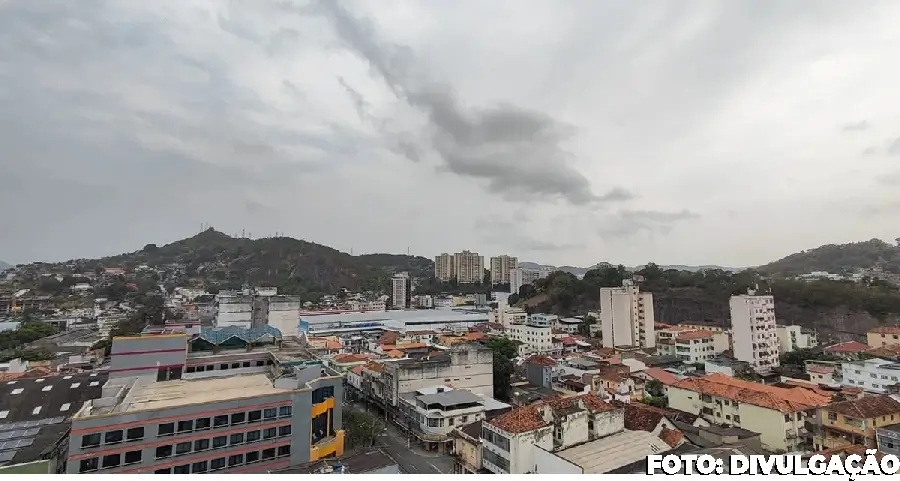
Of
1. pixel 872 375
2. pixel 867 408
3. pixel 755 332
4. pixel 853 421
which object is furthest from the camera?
pixel 755 332

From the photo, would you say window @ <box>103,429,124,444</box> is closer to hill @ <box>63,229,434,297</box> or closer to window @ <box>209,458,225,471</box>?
window @ <box>209,458,225,471</box>

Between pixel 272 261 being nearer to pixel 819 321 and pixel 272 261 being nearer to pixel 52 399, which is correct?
pixel 52 399

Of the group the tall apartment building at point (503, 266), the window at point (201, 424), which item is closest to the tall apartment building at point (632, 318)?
the window at point (201, 424)

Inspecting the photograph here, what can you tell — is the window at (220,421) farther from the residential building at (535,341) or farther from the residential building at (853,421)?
the residential building at (535,341)

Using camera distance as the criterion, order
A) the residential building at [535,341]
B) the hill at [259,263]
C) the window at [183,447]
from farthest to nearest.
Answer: the hill at [259,263], the residential building at [535,341], the window at [183,447]

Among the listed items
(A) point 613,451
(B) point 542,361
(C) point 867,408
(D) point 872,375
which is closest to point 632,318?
(B) point 542,361

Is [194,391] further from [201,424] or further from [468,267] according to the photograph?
[468,267]
